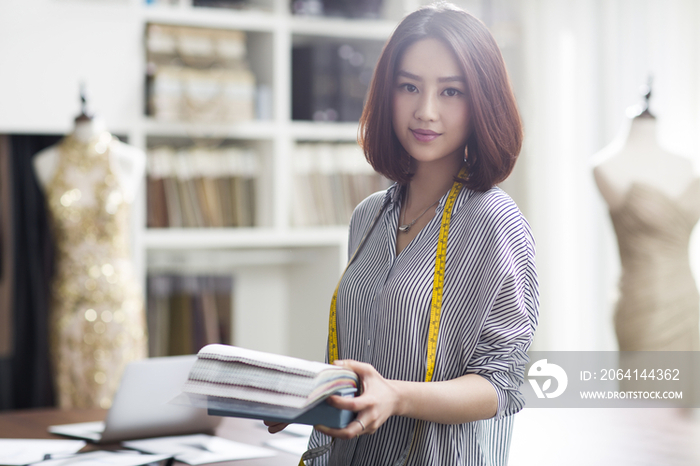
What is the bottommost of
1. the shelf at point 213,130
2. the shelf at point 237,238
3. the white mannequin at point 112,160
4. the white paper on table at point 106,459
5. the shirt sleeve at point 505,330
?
the white paper on table at point 106,459

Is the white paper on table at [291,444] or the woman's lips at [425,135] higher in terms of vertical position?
the woman's lips at [425,135]

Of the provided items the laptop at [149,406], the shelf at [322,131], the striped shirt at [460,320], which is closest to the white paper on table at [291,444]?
the laptop at [149,406]

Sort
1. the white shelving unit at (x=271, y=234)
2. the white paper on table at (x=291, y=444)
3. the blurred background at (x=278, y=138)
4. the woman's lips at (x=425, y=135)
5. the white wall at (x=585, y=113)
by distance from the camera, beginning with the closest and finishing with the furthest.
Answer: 1. the woman's lips at (x=425, y=135)
2. the white paper on table at (x=291, y=444)
3. the blurred background at (x=278, y=138)
4. the white shelving unit at (x=271, y=234)
5. the white wall at (x=585, y=113)

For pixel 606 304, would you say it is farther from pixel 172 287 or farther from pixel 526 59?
pixel 172 287

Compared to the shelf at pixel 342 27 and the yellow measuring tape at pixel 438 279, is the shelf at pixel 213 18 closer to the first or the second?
the shelf at pixel 342 27

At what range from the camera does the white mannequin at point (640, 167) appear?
266cm

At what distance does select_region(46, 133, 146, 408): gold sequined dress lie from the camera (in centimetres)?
278

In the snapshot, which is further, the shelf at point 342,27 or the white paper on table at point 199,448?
the shelf at point 342,27

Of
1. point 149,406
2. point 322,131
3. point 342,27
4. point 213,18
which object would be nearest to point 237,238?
point 322,131

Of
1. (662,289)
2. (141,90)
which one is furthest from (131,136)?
(662,289)

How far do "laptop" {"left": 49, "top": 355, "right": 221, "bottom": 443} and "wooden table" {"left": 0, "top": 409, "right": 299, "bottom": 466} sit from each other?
0.16 ft

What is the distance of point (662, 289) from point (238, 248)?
6.58 ft

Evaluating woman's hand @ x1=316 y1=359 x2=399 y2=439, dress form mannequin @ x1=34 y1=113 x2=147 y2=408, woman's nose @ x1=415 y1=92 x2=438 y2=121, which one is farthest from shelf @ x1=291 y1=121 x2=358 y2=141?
woman's hand @ x1=316 y1=359 x2=399 y2=439

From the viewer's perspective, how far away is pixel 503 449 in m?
1.18
